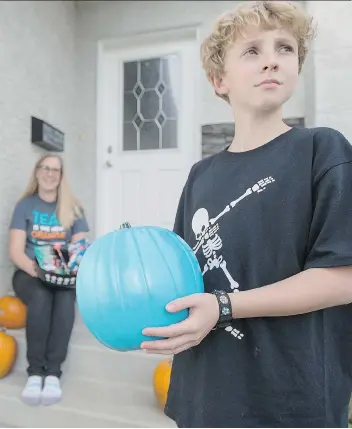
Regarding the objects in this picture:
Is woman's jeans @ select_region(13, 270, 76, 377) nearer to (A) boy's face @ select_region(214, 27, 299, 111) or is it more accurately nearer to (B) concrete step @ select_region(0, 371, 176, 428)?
(B) concrete step @ select_region(0, 371, 176, 428)

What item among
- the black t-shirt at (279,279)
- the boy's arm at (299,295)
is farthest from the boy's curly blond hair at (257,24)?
the boy's arm at (299,295)

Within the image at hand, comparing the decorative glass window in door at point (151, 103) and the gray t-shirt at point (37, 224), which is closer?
the gray t-shirt at point (37, 224)

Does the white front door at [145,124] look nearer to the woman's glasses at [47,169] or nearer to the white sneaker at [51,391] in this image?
the woman's glasses at [47,169]

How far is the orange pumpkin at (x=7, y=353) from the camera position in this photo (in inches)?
46.8

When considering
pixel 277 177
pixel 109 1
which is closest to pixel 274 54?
pixel 277 177

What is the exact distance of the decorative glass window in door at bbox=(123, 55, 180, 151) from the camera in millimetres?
2414

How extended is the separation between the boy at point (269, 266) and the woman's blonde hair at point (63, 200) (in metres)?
1.22

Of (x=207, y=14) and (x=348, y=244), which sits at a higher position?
(x=207, y=14)

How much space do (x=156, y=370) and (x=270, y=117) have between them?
3.64ft

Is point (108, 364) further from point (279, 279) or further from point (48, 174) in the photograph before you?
point (279, 279)

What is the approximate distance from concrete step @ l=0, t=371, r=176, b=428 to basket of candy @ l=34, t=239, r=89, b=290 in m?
0.34

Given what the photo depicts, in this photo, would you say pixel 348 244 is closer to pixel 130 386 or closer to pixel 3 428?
pixel 3 428

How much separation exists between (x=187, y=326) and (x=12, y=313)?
1099 mm

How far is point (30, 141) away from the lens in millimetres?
1716
